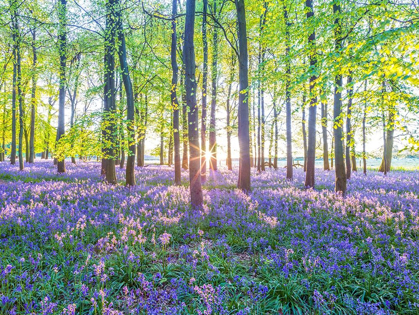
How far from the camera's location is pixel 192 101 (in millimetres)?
7316

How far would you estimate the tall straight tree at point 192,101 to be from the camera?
716 centimetres

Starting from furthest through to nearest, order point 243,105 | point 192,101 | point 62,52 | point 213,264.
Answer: point 62,52 < point 243,105 < point 192,101 < point 213,264

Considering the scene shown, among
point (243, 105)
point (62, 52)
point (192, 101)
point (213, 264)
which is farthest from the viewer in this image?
point (62, 52)

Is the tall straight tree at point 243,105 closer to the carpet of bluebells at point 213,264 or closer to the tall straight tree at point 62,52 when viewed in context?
Answer: the carpet of bluebells at point 213,264

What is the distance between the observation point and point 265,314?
2.91m

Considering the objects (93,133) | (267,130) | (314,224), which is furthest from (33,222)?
(267,130)

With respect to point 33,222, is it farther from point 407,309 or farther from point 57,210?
point 407,309

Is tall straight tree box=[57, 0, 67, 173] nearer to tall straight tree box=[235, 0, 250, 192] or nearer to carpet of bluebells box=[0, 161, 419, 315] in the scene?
carpet of bluebells box=[0, 161, 419, 315]

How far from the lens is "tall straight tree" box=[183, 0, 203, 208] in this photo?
282 inches

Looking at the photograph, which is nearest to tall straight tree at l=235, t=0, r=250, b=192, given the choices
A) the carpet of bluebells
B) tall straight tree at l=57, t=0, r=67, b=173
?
the carpet of bluebells

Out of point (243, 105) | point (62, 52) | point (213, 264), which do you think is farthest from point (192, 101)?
point (62, 52)

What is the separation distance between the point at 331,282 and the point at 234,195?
19.3 ft

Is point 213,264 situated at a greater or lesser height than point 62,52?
lesser

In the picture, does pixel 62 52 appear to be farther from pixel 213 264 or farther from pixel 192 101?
pixel 213 264
